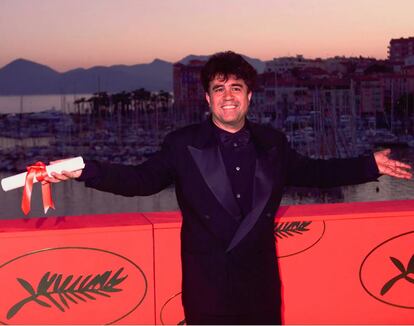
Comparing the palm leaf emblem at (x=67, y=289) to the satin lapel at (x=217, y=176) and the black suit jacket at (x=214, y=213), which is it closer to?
the black suit jacket at (x=214, y=213)

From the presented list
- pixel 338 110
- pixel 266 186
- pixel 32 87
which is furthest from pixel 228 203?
pixel 32 87

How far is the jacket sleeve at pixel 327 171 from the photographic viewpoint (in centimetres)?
231

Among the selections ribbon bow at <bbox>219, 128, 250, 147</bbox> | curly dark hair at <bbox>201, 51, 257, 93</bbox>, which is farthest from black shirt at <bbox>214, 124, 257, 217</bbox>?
curly dark hair at <bbox>201, 51, 257, 93</bbox>

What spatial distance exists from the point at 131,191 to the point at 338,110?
8664 cm

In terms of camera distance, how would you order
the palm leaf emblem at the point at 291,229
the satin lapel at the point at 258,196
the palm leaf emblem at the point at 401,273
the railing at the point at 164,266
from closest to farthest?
1. the satin lapel at the point at 258,196
2. the railing at the point at 164,266
3. the palm leaf emblem at the point at 291,229
4. the palm leaf emblem at the point at 401,273

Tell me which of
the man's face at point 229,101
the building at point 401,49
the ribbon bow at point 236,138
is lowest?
the ribbon bow at point 236,138

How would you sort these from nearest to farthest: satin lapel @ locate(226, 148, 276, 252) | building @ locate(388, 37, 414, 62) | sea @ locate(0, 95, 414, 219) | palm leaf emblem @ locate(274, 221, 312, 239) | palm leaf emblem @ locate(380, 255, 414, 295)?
1. satin lapel @ locate(226, 148, 276, 252)
2. palm leaf emblem @ locate(274, 221, 312, 239)
3. palm leaf emblem @ locate(380, 255, 414, 295)
4. sea @ locate(0, 95, 414, 219)
5. building @ locate(388, 37, 414, 62)

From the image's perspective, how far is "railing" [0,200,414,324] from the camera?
9.97 feet

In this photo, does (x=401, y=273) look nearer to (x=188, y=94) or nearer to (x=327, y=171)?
(x=327, y=171)

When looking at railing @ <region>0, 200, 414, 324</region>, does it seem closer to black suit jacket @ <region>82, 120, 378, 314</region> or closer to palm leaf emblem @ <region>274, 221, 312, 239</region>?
palm leaf emblem @ <region>274, 221, 312, 239</region>

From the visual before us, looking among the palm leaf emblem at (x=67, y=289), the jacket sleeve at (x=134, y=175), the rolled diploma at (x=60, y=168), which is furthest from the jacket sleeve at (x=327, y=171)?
the palm leaf emblem at (x=67, y=289)

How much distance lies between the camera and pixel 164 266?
324 cm

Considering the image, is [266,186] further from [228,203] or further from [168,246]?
[168,246]

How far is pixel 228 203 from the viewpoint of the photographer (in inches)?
81.7
